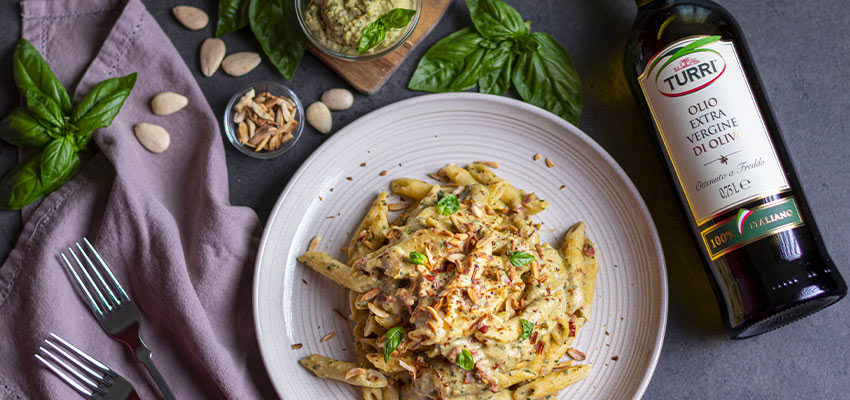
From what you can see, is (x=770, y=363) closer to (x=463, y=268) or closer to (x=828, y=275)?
(x=828, y=275)

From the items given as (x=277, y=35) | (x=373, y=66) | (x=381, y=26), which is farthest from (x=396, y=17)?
(x=277, y=35)

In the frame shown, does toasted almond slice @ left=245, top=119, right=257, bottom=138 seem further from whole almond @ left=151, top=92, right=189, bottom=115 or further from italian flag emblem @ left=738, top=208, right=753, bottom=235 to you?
italian flag emblem @ left=738, top=208, right=753, bottom=235

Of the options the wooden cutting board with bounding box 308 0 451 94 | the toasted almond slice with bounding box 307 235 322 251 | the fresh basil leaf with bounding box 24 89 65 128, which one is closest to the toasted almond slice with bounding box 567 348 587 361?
the toasted almond slice with bounding box 307 235 322 251

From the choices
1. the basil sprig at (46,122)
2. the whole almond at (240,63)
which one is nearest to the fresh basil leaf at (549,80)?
the whole almond at (240,63)

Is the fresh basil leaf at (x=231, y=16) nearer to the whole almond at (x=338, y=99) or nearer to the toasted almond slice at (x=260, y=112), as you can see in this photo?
the toasted almond slice at (x=260, y=112)

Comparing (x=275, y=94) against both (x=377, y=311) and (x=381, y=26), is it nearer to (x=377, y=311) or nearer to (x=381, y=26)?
(x=381, y=26)
